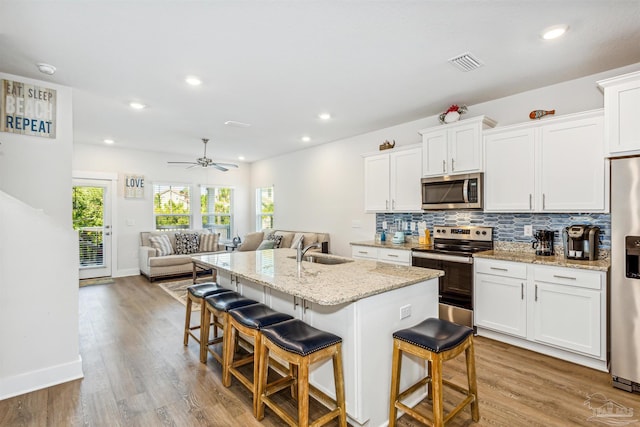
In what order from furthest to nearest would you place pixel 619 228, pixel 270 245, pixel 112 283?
pixel 270 245 → pixel 112 283 → pixel 619 228

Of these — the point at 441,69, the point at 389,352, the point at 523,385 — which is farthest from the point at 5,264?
the point at 523,385

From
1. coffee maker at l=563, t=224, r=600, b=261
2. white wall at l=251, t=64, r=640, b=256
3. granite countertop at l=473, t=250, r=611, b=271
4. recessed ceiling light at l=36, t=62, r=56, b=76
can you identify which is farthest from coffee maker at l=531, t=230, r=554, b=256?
recessed ceiling light at l=36, t=62, r=56, b=76

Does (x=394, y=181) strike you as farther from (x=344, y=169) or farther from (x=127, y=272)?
(x=127, y=272)

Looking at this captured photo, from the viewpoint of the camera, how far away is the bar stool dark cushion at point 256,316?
217 cm

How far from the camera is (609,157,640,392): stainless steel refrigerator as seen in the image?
236 cm

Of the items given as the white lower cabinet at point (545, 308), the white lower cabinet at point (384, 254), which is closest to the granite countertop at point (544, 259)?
the white lower cabinet at point (545, 308)

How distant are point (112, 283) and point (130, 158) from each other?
8.55ft

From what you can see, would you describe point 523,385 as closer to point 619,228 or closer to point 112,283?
point 619,228

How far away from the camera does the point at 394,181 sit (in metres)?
4.53

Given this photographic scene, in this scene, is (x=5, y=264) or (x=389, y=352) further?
(x=5, y=264)

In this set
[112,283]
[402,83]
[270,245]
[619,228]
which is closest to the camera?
[619,228]

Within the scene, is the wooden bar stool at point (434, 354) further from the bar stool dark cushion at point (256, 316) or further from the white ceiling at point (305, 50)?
the white ceiling at point (305, 50)

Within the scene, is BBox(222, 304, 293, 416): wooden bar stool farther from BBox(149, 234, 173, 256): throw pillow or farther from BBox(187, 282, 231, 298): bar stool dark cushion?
BBox(149, 234, 173, 256): throw pillow

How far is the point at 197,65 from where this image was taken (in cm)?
281
